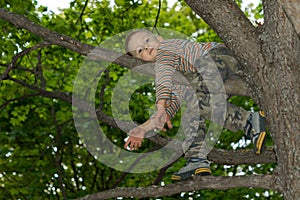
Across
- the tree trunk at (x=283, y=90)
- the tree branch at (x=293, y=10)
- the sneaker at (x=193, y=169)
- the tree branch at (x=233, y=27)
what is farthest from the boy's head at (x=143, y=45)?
the tree branch at (x=293, y=10)

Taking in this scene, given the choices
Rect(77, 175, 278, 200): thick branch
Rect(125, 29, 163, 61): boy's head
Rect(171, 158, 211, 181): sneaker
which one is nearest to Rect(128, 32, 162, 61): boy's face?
Rect(125, 29, 163, 61): boy's head

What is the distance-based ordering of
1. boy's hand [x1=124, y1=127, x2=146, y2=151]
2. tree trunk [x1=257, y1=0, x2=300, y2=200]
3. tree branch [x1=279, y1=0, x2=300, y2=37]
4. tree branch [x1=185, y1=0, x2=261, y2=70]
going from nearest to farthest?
1. tree branch [x1=279, y1=0, x2=300, y2=37]
2. tree trunk [x1=257, y1=0, x2=300, y2=200]
3. tree branch [x1=185, y1=0, x2=261, y2=70]
4. boy's hand [x1=124, y1=127, x2=146, y2=151]

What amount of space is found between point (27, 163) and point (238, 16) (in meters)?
7.22

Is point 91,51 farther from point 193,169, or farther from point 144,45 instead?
point 193,169

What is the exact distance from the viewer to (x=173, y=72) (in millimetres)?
4359

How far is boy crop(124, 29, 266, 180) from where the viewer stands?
4.39m

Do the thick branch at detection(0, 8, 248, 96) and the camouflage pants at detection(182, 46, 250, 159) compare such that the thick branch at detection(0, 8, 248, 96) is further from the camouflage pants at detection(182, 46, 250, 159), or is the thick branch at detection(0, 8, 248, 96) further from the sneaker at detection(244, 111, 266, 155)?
the sneaker at detection(244, 111, 266, 155)

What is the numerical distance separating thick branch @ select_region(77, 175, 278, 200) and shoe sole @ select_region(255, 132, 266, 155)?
692 mm

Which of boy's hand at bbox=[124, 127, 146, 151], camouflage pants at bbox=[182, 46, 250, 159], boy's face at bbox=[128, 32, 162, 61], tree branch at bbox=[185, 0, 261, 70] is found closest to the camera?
tree branch at bbox=[185, 0, 261, 70]

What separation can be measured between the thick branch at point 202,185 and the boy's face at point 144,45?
1.27 meters

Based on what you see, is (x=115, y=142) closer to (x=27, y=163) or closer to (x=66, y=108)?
(x=66, y=108)

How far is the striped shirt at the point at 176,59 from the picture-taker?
4.36 metres

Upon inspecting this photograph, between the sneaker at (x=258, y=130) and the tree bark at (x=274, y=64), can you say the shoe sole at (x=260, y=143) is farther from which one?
the tree bark at (x=274, y=64)

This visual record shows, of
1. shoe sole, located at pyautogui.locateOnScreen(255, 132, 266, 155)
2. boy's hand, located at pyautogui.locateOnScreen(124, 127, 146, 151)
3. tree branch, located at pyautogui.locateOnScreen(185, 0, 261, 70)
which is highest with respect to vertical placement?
tree branch, located at pyautogui.locateOnScreen(185, 0, 261, 70)
